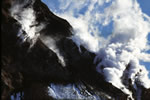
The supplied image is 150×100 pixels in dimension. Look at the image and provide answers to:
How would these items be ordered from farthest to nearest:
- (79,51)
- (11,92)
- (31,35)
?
(79,51), (31,35), (11,92)

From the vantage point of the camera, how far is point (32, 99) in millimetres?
43219

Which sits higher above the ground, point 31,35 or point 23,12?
point 23,12

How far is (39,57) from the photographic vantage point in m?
47.5

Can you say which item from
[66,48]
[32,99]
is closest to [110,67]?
[66,48]

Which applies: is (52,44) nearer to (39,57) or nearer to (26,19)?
(39,57)

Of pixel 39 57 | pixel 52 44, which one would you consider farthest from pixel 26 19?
pixel 52 44

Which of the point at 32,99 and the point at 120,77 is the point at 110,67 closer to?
the point at 120,77

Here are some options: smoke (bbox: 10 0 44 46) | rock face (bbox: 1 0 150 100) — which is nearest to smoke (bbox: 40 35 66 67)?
rock face (bbox: 1 0 150 100)

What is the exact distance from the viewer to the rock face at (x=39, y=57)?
42750 millimetres

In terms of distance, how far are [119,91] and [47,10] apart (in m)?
23.3

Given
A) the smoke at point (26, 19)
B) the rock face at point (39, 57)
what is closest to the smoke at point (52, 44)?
the rock face at point (39, 57)

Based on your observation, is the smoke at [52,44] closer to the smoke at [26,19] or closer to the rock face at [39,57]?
the rock face at [39,57]

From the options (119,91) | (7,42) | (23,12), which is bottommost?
(119,91)

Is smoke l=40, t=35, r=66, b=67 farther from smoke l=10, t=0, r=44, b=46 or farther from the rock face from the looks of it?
smoke l=10, t=0, r=44, b=46
